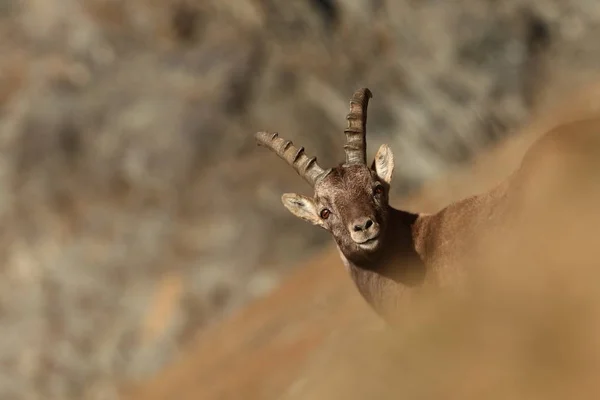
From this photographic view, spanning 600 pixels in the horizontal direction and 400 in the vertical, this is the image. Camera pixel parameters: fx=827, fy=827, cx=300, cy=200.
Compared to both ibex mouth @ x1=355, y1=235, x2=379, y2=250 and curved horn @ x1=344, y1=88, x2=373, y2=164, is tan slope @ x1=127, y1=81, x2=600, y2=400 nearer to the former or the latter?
curved horn @ x1=344, y1=88, x2=373, y2=164

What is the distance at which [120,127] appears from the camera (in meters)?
32.4

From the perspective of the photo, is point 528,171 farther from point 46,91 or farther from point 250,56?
point 46,91

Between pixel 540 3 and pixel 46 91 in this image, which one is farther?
pixel 46 91

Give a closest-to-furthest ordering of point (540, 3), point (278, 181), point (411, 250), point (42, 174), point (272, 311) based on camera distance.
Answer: point (411, 250)
point (272, 311)
point (540, 3)
point (278, 181)
point (42, 174)

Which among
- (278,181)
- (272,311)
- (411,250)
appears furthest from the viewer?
(278,181)

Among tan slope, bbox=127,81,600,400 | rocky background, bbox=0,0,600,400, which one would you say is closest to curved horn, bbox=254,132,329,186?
tan slope, bbox=127,81,600,400

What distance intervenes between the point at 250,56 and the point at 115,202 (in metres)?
7.69

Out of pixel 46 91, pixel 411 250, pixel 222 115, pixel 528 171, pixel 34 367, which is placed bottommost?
pixel 528 171

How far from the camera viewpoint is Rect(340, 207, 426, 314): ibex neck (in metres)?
10.4

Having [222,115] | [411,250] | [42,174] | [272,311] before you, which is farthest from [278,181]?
[411,250]

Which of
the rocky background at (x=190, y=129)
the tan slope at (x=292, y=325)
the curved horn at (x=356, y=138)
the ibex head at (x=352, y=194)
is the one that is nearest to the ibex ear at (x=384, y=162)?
the ibex head at (x=352, y=194)

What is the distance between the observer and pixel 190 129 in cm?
3097

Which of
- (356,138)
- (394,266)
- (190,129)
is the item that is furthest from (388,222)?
(190,129)

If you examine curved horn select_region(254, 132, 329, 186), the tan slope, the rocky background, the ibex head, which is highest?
the rocky background
